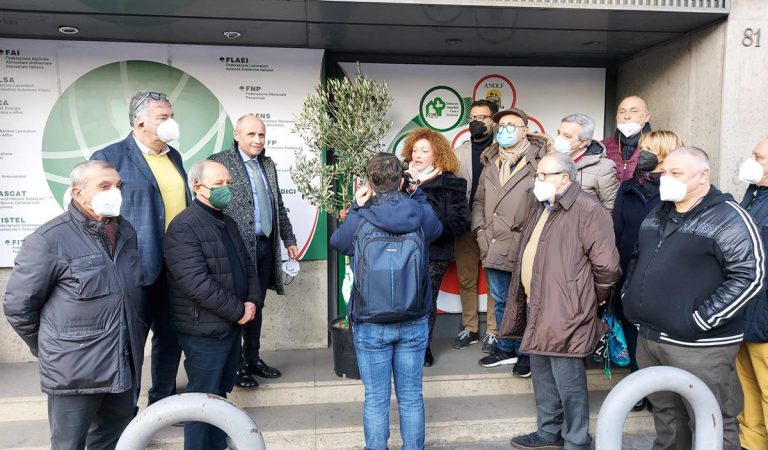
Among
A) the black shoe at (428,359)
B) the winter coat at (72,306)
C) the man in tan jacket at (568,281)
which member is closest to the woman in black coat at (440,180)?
the black shoe at (428,359)

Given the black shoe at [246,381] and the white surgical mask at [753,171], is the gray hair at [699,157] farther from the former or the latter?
the black shoe at [246,381]

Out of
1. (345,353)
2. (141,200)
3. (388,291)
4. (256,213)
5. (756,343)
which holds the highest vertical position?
(141,200)

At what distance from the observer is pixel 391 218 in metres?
2.97

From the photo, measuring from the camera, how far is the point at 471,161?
15.6 ft

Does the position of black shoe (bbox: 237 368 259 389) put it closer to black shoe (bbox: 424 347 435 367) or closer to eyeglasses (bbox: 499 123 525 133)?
black shoe (bbox: 424 347 435 367)

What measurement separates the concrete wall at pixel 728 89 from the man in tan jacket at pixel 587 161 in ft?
3.08

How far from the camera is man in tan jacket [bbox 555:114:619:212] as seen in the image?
3939 millimetres

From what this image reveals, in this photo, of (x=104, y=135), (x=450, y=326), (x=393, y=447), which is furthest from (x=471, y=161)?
(x=104, y=135)

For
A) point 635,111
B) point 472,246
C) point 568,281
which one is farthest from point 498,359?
point 635,111

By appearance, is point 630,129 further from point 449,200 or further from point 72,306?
point 72,306

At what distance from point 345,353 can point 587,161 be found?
2192mm

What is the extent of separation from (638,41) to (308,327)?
3662mm

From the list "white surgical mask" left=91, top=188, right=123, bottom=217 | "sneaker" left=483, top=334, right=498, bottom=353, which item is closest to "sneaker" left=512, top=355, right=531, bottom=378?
"sneaker" left=483, top=334, right=498, bottom=353

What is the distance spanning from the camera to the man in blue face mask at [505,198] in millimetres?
4137
